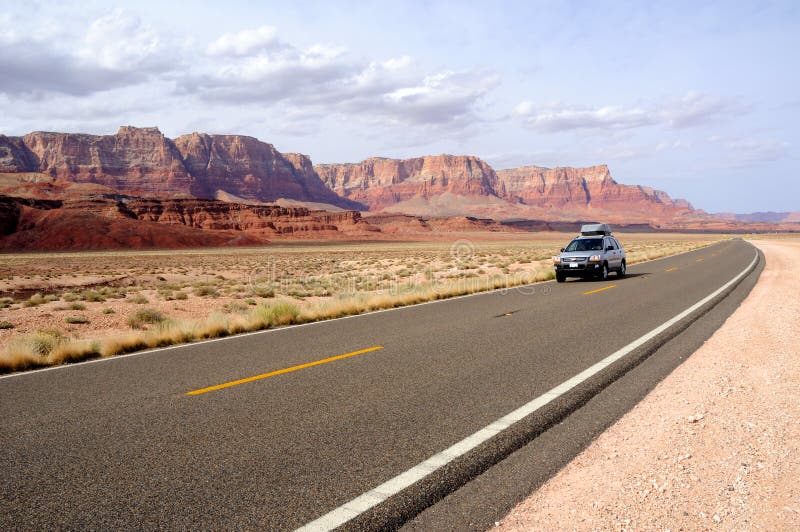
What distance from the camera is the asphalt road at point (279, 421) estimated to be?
326 centimetres

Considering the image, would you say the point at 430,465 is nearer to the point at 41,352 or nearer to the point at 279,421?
the point at 279,421

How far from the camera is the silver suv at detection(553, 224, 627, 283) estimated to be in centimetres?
1878

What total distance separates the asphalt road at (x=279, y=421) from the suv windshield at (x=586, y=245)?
35.8 feet

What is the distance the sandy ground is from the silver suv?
12.5 m

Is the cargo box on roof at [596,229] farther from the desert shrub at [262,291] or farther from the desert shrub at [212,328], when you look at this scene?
the desert shrub at [212,328]

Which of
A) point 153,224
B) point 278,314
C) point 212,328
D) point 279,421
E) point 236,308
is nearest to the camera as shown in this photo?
point 279,421

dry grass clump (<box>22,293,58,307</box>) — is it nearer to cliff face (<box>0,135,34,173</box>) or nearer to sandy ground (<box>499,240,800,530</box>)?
sandy ground (<box>499,240,800,530</box>)

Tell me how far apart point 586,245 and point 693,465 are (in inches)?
677

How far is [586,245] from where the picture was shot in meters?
20.1

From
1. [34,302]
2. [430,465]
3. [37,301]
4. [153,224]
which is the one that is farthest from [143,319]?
[153,224]

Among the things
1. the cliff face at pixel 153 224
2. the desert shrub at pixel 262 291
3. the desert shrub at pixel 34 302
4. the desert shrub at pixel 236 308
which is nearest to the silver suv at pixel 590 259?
the desert shrub at pixel 236 308

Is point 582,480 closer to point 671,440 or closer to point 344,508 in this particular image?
point 671,440

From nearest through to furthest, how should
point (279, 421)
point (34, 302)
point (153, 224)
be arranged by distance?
point (279, 421) → point (34, 302) → point (153, 224)

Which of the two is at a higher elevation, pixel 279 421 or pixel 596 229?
pixel 596 229
